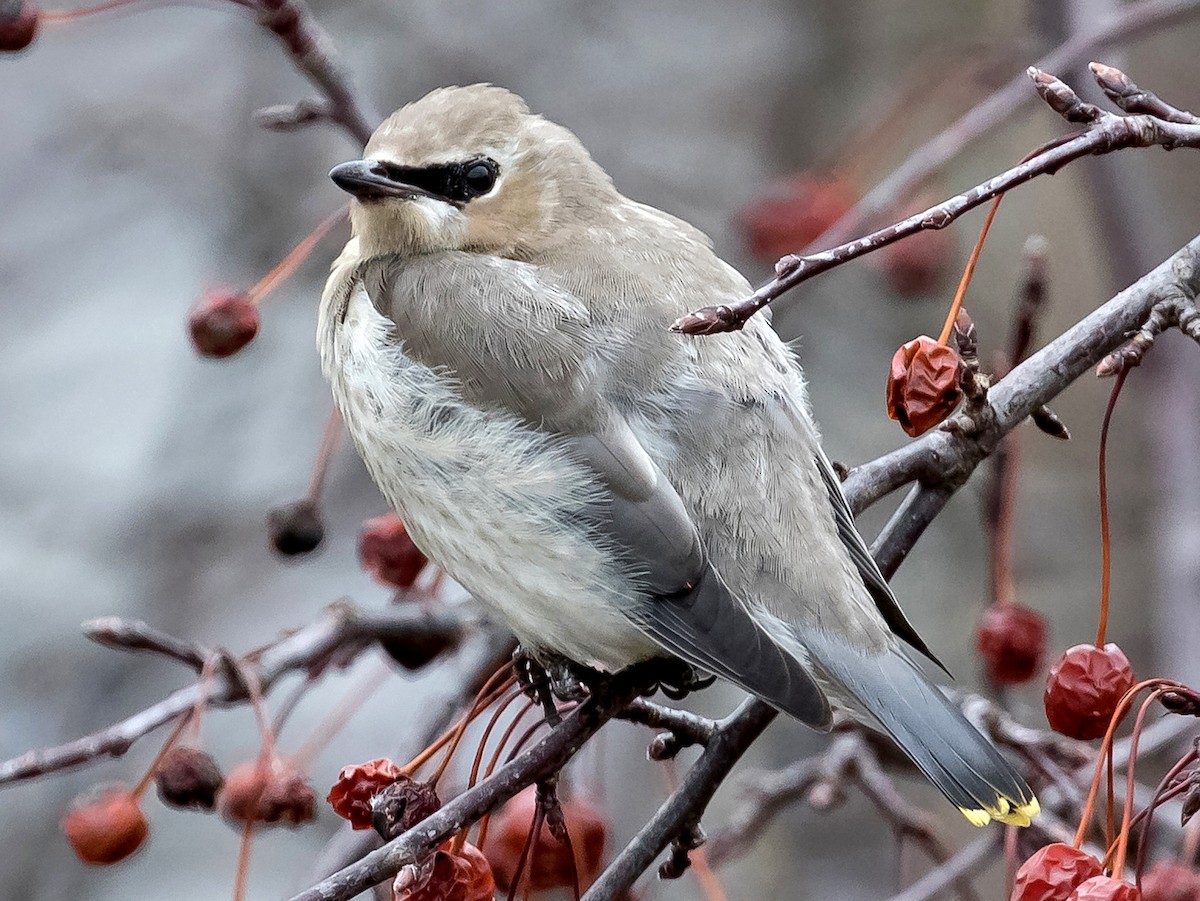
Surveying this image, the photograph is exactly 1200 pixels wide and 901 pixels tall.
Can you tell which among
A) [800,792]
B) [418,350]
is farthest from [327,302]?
[800,792]

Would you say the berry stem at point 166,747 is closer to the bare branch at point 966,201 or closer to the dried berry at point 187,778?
the dried berry at point 187,778

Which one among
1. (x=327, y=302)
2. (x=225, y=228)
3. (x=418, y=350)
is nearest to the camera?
(x=418, y=350)

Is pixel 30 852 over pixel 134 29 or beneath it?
beneath

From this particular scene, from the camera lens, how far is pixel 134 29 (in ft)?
20.5

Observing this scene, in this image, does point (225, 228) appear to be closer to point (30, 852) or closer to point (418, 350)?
point (30, 852)

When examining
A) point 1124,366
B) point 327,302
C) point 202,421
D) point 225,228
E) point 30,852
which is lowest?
point 30,852

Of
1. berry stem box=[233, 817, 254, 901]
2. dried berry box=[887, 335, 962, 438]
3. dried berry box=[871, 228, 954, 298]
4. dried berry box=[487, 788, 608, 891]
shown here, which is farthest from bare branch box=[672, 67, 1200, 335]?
dried berry box=[871, 228, 954, 298]

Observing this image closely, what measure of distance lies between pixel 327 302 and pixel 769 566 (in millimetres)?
1202

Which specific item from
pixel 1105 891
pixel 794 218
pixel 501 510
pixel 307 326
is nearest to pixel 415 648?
pixel 501 510

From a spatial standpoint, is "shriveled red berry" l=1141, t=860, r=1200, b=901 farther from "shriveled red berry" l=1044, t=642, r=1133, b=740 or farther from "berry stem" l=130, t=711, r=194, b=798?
"berry stem" l=130, t=711, r=194, b=798

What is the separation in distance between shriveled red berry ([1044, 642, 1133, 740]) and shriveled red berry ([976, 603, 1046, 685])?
0.67m

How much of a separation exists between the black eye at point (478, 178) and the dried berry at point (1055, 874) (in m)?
1.87

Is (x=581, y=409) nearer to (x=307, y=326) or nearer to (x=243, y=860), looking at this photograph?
(x=243, y=860)

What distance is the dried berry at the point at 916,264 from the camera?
174 inches
